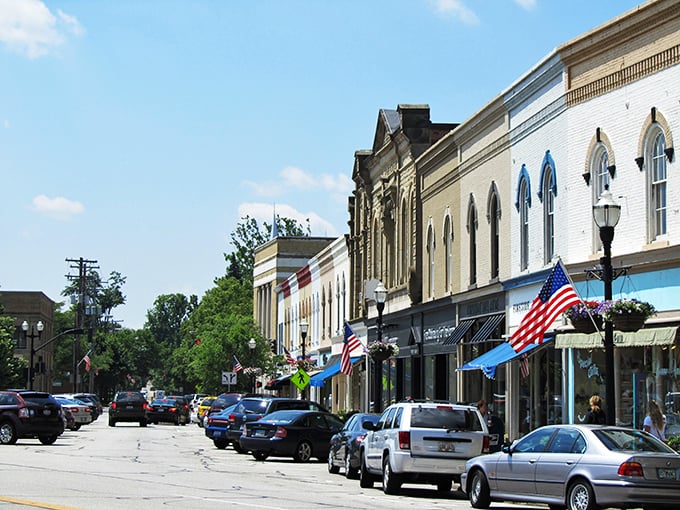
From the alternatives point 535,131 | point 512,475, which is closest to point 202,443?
point 535,131

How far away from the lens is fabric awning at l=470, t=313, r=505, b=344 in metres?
35.2

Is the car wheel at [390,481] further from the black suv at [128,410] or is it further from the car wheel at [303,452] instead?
the black suv at [128,410]

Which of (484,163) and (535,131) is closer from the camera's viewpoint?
(535,131)

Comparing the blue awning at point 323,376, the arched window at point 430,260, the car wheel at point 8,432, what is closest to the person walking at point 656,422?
the car wheel at point 8,432

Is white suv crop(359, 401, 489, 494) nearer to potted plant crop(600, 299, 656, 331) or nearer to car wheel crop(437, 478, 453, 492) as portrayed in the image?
car wheel crop(437, 478, 453, 492)

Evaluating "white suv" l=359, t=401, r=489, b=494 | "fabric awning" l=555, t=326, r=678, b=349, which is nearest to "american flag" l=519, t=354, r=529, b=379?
"fabric awning" l=555, t=326, r=678, b=349

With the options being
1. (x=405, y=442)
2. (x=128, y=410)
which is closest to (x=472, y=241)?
(x=405, y=442)

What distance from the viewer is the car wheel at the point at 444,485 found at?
74.5 ft

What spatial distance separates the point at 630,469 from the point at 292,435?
55.2 feet

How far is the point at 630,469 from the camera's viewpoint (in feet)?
54.6

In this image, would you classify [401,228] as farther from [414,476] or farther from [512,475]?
[512,475]

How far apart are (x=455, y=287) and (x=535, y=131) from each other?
31.4ft

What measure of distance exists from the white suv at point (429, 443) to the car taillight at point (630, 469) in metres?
6.03

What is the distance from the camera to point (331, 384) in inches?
2650
